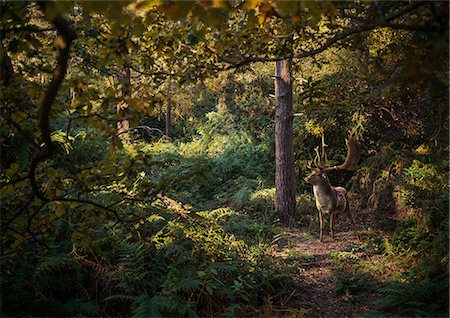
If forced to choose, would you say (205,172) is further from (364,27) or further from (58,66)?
(58,66)

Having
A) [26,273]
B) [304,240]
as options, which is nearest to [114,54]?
[26,273]

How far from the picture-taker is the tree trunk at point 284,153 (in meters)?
10.4

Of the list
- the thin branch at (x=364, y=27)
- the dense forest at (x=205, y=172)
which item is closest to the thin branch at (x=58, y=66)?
the dense forest at (x=205, y=172)

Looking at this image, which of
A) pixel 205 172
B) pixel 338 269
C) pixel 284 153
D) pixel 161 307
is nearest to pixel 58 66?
pixel 161 307

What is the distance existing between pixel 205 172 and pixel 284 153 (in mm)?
4652

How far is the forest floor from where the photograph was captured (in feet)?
18.5

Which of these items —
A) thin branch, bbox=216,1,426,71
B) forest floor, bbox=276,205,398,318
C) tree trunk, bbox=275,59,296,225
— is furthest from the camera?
tree trunk, bbox=275,59,296,225

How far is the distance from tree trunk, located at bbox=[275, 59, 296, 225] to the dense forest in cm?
3

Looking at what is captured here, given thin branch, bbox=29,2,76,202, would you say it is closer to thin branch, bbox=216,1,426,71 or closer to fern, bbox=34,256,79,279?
thin branch, bbox=216,1,426,71

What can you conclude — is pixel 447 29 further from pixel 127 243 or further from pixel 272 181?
pixel 272 181

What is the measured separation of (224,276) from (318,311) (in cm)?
125

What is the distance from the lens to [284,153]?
10.5 meters

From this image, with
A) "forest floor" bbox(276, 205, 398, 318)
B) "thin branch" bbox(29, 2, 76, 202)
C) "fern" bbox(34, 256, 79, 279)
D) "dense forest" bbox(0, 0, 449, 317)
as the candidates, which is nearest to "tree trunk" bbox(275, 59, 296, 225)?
"dense forest" bbox(0, 0, 449, 317)

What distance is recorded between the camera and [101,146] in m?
7.45
